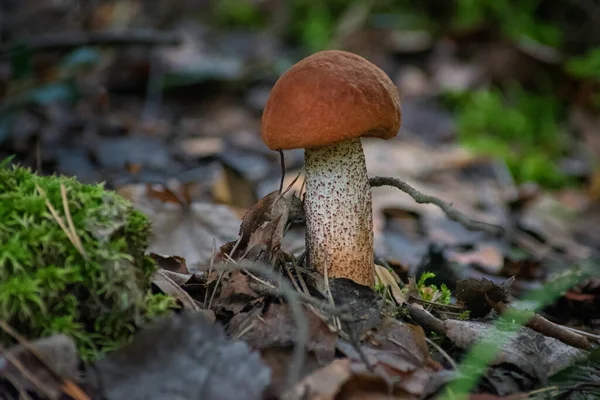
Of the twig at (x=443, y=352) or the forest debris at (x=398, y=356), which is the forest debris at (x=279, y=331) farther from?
the twig at (x=443, y=352)

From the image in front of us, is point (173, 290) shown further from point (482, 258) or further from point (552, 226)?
point (552, 226)

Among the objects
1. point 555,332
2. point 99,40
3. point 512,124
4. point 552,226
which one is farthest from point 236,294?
point 512,124

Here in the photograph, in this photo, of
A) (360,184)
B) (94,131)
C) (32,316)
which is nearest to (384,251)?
(360,184)

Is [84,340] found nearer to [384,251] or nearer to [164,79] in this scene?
[384,251]

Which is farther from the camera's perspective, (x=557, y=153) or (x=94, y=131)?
(x=557, y=153)

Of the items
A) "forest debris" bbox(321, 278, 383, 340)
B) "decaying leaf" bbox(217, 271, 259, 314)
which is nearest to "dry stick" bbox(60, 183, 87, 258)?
"decaying leaf" bbox(217, 271, 259, 314)

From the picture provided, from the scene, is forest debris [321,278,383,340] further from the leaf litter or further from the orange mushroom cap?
the orange mushroom cap

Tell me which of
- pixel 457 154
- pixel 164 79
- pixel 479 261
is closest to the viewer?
pixel 479 261

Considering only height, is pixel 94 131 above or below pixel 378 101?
below
